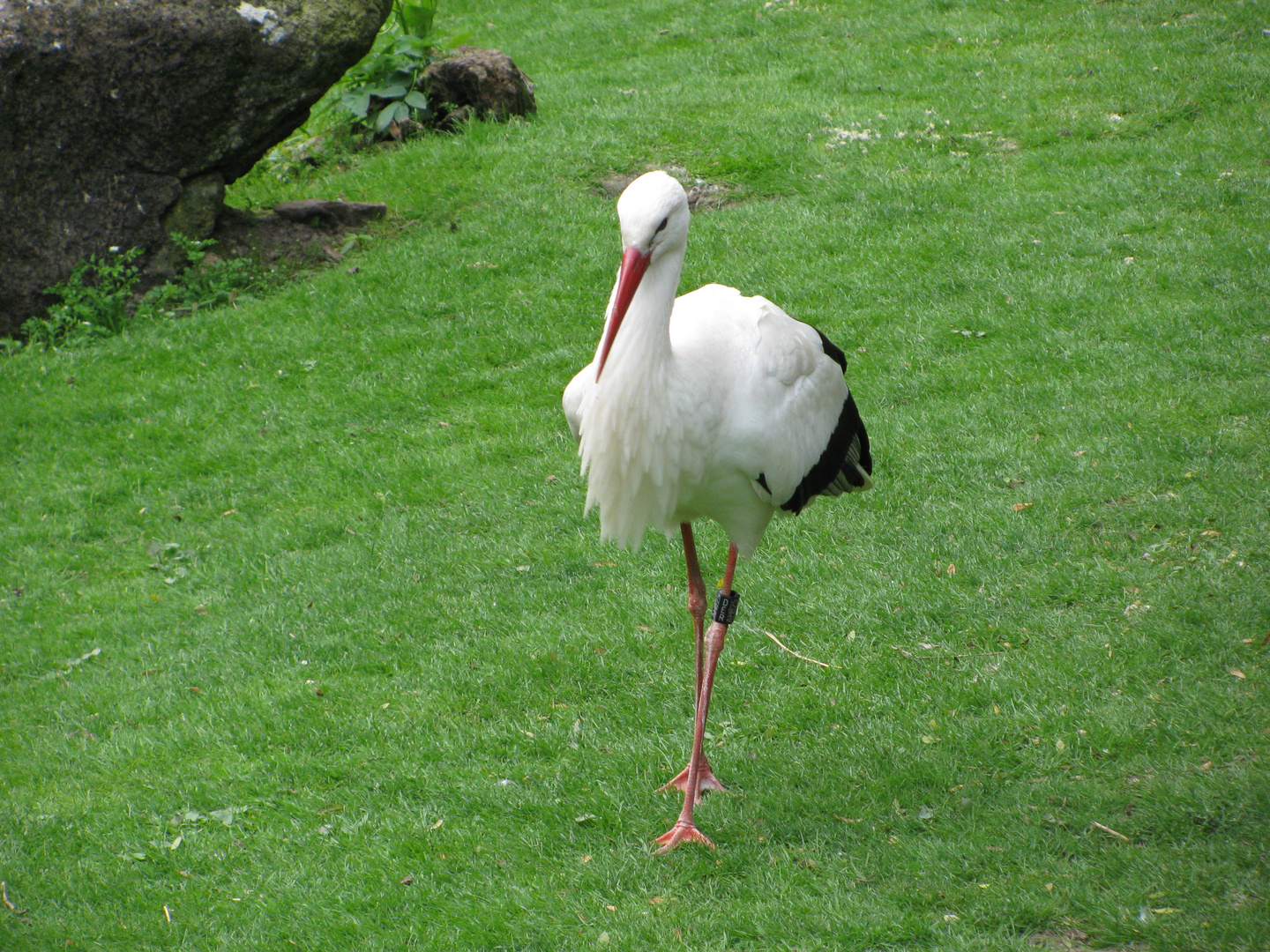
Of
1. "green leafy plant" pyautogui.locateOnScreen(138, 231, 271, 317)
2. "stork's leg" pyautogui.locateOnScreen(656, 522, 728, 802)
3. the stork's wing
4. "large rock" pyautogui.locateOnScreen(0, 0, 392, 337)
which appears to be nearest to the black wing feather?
the stork's wing

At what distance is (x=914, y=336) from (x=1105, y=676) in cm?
324

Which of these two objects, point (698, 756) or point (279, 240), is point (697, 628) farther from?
point (279, 240)

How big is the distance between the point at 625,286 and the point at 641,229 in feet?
0.55

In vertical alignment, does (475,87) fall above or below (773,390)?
above

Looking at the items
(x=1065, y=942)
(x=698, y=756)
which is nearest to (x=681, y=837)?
(x=698, y=756)

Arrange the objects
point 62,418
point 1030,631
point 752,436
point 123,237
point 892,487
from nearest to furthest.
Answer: point 752,436 < point 1030,631 < point 892,487 < point 62,418 < point 123,237

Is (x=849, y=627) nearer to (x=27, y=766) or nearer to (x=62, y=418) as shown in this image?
(x=27, y=766)

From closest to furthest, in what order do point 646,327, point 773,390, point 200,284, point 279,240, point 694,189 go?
point 646,327, point 773,390, point 200,284, point 279,240, point 694,189

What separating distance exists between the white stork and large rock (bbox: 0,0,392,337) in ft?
17.4

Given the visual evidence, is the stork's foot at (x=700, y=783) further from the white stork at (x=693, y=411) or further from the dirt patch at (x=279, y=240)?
the dirt patch at (x=279, y=240)

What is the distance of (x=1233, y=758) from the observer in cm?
358

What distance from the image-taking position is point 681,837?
368cm

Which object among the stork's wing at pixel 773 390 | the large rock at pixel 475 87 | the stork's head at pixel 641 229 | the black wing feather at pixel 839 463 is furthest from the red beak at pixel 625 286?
the large rock at pixel 475 87

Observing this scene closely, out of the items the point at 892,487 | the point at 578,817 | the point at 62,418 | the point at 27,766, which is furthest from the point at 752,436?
the point at 62,418
